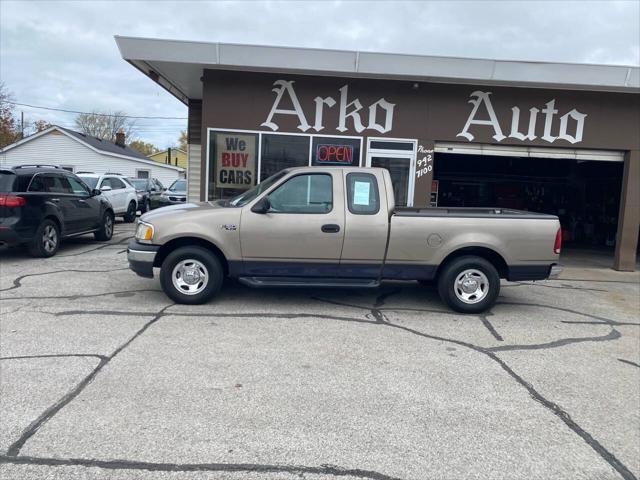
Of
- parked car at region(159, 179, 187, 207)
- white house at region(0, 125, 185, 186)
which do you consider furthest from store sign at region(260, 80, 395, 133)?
white house at region(0, 125, 185, 186)

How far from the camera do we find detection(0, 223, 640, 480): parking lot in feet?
9.77

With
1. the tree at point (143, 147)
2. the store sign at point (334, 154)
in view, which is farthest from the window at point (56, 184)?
the tree at point (143, 147)

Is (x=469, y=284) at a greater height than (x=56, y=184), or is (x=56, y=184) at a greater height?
(x=56, y=184)

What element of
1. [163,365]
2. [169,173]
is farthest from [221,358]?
[169,173]

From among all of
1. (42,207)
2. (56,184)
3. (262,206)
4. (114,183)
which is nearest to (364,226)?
(262,206)

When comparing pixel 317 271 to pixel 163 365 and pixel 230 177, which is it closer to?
pixel 163 365

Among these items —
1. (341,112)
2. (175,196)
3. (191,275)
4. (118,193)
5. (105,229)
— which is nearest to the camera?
(191,275)

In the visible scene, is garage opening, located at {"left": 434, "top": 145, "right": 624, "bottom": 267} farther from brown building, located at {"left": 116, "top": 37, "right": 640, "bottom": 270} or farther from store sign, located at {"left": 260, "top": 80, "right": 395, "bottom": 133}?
store sign, located at {"left": 260, "top": 80, "right": 395, "bottom": 133}

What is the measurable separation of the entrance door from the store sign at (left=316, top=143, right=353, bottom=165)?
467mm

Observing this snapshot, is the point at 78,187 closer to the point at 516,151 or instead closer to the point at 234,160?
the point at 234,160

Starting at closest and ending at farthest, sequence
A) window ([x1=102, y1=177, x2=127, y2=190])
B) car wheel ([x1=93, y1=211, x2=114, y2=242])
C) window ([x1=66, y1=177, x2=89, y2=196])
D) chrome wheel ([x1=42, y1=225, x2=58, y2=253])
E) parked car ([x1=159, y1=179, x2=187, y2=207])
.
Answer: chrome wheel ([x1=42, y1=225, x2=58, y2=253])
window ([x1=66, y1=177, x2=89, y2=196])
car wheel ([x1=93, y1=211, x2=114, y2=242])
window ([x1=102, y1=177, x2=127, y2=190])
parked car ([x1=159, y1=179, x2=187, y2=207])

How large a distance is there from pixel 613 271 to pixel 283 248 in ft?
27.5

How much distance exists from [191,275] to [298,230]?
153 cm

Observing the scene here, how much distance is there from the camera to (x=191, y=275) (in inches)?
246
